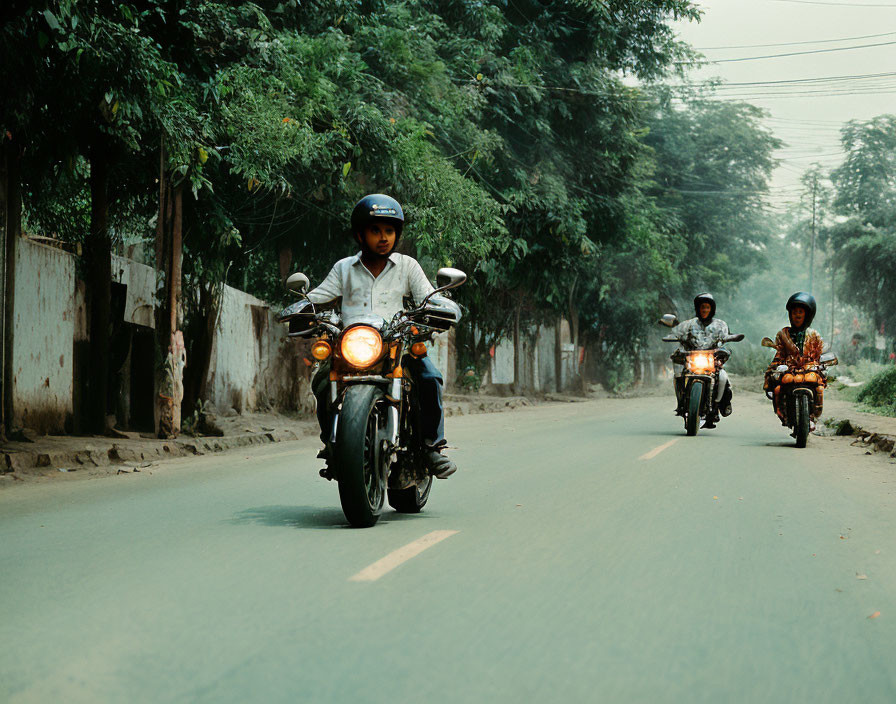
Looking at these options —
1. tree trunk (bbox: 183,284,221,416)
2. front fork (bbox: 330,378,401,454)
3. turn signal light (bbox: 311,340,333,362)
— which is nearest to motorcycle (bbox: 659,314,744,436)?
tree trunk (bbox: 183,284,221,416)

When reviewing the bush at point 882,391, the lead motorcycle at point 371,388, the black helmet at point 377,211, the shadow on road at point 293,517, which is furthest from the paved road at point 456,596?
the bush at point 882,391

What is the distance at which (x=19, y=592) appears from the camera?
4.77 m

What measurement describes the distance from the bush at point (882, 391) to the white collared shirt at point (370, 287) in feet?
60.8

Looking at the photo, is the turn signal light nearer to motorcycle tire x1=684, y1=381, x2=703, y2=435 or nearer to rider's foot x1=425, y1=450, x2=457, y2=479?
rider's foot x1=425, y1=450, x2=457, y2=479

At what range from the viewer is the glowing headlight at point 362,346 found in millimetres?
6234

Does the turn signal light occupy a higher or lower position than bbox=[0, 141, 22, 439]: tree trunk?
lower

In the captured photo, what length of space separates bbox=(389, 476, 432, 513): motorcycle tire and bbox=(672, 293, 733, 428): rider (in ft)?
29.7

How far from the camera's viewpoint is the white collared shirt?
6.80 metres

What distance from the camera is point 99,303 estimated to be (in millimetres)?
13352

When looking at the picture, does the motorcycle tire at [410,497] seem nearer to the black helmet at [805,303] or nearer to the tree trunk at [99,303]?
the tree trunk at [99,303]

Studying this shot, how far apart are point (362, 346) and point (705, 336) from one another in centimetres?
1043

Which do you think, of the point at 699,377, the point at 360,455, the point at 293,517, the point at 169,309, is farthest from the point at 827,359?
the point at 360,455

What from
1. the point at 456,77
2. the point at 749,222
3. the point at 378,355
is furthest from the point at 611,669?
the point at 749,222

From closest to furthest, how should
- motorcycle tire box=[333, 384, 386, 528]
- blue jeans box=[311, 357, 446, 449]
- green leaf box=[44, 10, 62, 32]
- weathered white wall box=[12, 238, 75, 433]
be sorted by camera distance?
motorcycle tire box=[333, 384, 386, 528] < blue jeans box=[311, 357, 446, 449] < green leaf box=[44, 10, 62, 32] < weathered white wall box=[12, 238, 75, 433]
